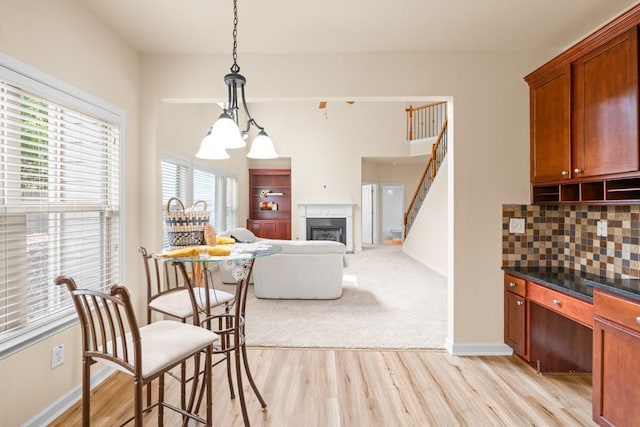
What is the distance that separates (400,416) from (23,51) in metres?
3.12

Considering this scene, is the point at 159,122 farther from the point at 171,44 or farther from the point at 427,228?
the point at 427,228

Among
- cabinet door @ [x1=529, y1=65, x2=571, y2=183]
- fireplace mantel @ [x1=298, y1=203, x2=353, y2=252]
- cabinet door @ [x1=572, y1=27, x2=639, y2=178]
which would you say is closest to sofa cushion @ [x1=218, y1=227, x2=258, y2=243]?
cabinet door @ [x1=529, y1=65, x2=571, y2=183]

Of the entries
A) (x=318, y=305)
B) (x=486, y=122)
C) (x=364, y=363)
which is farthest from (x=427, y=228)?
(x=364, y=363)

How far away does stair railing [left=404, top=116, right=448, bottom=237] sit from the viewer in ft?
21.4

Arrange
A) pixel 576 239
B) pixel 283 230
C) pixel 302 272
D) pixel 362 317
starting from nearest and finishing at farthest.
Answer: pixel 576 239 → pixel 362 317 → pixel 302 272 → pixel 283 230

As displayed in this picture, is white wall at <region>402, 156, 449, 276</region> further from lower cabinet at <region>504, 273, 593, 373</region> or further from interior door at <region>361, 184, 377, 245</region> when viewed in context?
lower cabinet at <region>504, 273, 593, 373</region>

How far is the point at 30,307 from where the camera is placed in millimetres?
1944

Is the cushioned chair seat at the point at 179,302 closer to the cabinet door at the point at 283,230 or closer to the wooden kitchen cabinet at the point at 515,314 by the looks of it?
the wooden kitchen cabinet at the point at 515,314

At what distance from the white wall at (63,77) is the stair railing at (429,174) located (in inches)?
207

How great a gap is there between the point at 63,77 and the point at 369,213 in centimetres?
918

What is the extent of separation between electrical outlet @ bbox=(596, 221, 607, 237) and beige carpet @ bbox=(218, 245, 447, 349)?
5.22ft

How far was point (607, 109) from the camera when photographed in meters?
2.09

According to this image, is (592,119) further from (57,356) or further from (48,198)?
(57,356)

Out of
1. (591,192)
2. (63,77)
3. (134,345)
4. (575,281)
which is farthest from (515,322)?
(63,77)
